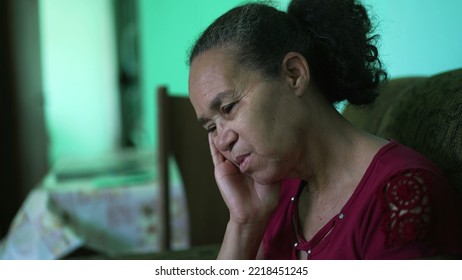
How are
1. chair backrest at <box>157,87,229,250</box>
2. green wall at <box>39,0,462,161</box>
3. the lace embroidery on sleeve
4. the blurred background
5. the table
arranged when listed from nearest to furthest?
the lace embroidery on sleeve → chair backrest at <box>157,87,229,250</box> → the table → the blurred background → green wall at <box>39,0,462,161</box>

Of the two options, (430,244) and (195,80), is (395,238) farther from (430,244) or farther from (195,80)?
(195,80)

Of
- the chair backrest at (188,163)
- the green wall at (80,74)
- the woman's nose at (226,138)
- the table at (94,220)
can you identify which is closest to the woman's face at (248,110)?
the woman's nose at (226,138)

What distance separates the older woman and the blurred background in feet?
2.00

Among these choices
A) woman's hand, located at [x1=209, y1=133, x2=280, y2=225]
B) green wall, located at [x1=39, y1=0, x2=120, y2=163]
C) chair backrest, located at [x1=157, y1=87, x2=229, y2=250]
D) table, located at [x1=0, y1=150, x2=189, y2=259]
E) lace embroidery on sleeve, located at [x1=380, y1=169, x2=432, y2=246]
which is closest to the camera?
lace embroidery on sleeve, located at [x1=380, y1=169, x2=432, y2=246]

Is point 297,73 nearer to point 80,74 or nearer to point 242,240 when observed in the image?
point 242,240

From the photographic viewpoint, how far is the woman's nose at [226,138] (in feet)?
2.33

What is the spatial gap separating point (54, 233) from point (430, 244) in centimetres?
114

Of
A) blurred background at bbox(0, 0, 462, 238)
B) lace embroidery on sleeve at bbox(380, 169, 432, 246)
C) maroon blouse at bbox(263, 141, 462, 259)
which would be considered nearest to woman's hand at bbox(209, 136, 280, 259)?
maroon blouse at bbox(263, 141, 462, 259)

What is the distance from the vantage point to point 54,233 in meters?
1.44

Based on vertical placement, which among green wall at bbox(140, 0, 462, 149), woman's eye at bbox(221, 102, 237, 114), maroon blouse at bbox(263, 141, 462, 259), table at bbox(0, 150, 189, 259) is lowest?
table at bbox(0, 150, 189, 259)

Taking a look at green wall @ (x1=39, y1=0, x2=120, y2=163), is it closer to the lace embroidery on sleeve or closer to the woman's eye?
the woman's eye

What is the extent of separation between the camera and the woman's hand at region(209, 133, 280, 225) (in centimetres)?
81

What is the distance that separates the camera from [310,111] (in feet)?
2.33
